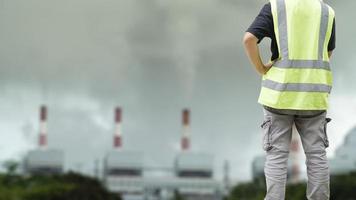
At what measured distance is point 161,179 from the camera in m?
188

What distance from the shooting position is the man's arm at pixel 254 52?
4238 millimetres

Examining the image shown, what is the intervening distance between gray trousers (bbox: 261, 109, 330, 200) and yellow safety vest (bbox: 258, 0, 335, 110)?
0.11 metres

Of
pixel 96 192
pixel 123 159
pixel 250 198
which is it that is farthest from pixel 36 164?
pixel 96 192

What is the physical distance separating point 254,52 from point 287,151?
0.46m

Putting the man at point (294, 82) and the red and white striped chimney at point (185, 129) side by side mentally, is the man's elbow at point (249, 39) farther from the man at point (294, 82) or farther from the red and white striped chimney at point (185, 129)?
the red and white striped chimney at point (185, 129)

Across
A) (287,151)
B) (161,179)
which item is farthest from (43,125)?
(287,151)

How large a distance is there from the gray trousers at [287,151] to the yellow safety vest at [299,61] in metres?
0.11

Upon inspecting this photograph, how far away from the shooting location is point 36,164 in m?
187

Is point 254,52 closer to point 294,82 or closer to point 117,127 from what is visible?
point 294,82

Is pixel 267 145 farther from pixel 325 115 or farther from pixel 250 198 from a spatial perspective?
pixel 250 198

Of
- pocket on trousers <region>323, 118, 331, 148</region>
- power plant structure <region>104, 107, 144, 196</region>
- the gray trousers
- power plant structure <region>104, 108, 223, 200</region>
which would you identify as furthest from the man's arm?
power plant structure <region>104, 107, 144, 196</region>

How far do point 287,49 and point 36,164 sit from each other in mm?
185330

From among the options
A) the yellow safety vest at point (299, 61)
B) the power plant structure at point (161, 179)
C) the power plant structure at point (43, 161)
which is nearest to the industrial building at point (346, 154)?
the power plant structure at point (161, 179)

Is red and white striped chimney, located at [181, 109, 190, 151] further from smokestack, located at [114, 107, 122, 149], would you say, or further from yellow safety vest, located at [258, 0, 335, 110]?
yellow safety vest, located at [258, 0, 335, 110]
